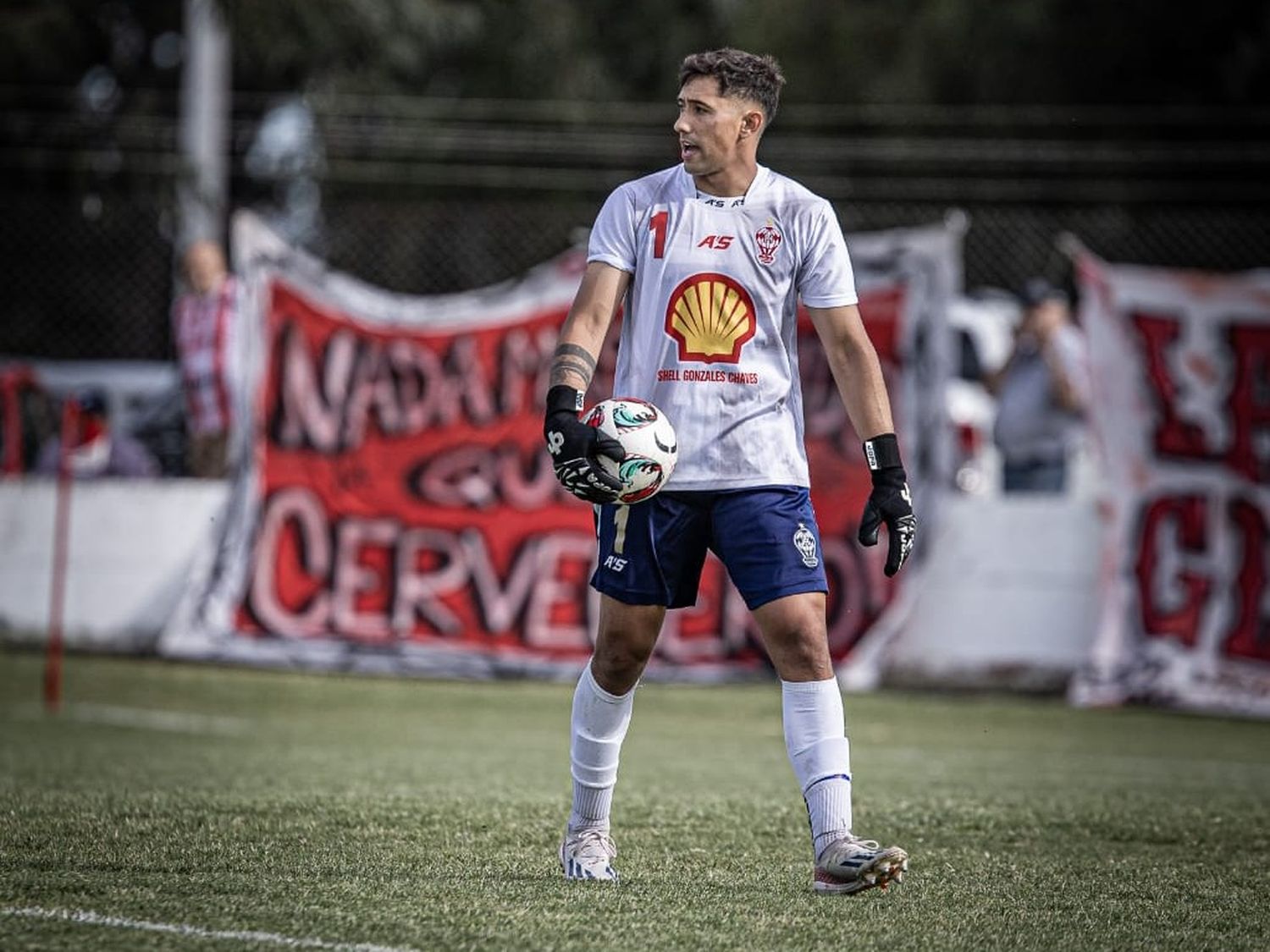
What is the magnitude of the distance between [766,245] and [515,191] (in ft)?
63.1

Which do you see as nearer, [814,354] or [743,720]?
[743,720]

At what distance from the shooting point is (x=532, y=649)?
1444 cm

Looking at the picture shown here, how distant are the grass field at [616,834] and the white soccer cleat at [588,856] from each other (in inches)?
3.1

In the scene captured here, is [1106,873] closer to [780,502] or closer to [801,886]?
[801,886]

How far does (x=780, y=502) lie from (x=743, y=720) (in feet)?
23.1

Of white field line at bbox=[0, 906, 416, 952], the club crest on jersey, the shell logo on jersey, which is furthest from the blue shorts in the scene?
white field line at bbox=[0, 906, 416, 952]

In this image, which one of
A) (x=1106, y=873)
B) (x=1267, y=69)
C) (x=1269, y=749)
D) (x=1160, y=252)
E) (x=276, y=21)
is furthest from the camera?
(x=1267, y=69)

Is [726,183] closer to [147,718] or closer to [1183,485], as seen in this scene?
[147,718]

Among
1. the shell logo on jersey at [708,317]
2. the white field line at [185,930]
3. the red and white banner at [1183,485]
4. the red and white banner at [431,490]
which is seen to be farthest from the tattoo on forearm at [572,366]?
the red and white banner at [1183,485]

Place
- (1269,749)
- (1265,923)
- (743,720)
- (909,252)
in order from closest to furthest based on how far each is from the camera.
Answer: (1265,923) < (1269,749) < (743,720) < (909,252)

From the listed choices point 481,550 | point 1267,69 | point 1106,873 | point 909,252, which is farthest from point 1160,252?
point 1106,873

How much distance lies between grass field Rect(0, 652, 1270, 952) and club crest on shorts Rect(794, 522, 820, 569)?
36.3 inches

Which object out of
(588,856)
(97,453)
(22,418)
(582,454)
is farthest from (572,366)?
(22,418)

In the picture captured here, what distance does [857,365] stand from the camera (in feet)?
20.5
